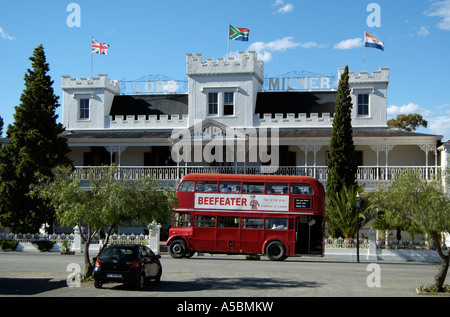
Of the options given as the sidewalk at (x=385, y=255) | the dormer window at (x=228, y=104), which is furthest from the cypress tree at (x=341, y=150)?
the dormer window at (x=228, y=104)

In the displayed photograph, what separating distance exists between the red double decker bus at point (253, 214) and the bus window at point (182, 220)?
0.05 m

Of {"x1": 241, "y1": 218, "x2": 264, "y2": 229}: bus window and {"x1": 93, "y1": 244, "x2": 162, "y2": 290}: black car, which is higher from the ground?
{"x1": 241, "y1": 218, "x2": 264, "y2": 229}: bus window

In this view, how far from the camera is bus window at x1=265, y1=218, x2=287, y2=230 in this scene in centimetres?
2720

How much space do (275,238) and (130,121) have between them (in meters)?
18.3

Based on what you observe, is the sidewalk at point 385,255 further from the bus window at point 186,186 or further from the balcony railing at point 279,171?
the bus window at point 186,186

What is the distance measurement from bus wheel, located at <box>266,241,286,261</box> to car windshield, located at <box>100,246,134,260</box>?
11.5m

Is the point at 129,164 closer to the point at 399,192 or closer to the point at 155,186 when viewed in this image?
the point at 155,186

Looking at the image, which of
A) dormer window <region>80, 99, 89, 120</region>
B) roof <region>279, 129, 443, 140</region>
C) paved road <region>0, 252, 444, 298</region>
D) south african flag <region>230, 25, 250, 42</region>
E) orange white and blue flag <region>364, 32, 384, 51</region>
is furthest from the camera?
dormer window <region>80, 99, 89, 120</region>

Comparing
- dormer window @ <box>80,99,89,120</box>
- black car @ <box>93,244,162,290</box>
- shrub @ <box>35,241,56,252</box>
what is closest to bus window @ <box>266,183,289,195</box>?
black car @ <box>93,244,162,290</box>

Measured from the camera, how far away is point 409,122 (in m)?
64.6

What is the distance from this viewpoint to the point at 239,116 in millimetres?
40344

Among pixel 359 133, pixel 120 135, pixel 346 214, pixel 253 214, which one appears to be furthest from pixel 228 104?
pixel 253 214

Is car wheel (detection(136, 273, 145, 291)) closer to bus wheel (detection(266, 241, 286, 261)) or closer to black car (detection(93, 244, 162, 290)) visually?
black car (detection(93, 244, 162, 290))

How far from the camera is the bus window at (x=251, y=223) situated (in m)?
27.4
